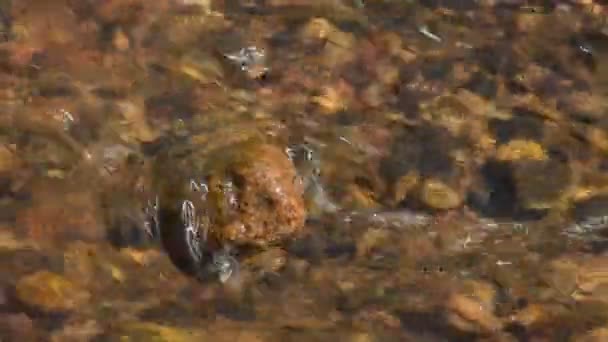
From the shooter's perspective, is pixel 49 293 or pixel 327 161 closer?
pixel 49 293

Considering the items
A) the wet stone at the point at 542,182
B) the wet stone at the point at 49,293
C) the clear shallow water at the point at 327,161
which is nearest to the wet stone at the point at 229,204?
the clear shallow water at the point at 327,161

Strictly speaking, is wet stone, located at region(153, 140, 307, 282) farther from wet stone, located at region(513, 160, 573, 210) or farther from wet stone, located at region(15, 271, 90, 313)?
wet stone, located at region(513, 160, 573, 210)

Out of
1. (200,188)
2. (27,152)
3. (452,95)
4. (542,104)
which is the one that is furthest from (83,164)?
(542,104)

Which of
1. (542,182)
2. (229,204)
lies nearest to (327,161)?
(229,204)

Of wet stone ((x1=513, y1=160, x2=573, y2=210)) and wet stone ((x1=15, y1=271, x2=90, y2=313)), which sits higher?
wet stone ((x1=15, y1=271, x2=90, y2=313))

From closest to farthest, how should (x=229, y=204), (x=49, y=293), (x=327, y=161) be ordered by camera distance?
(x=49, y=293), (x=229, y=204), (x=327, y=161)

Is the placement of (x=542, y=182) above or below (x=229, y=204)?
below

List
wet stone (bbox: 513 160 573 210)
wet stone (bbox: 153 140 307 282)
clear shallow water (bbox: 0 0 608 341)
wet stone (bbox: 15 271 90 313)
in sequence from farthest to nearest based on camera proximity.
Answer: wet stone (bbox: 513 160 573 210), wet stone (bbox: 153 140 307 282), clear shallow water (bbox: 0 0 608 341), wet stone (bbox: 15 271 90 313)

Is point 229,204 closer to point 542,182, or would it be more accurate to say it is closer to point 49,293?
point 49,293

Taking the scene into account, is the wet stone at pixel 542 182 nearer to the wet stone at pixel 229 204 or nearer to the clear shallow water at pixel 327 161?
the clear shallow water at pixel 327 161

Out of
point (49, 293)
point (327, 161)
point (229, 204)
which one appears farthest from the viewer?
point (327, 161)

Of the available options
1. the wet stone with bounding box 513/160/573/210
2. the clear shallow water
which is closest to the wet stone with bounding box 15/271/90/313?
the clear shallow water
